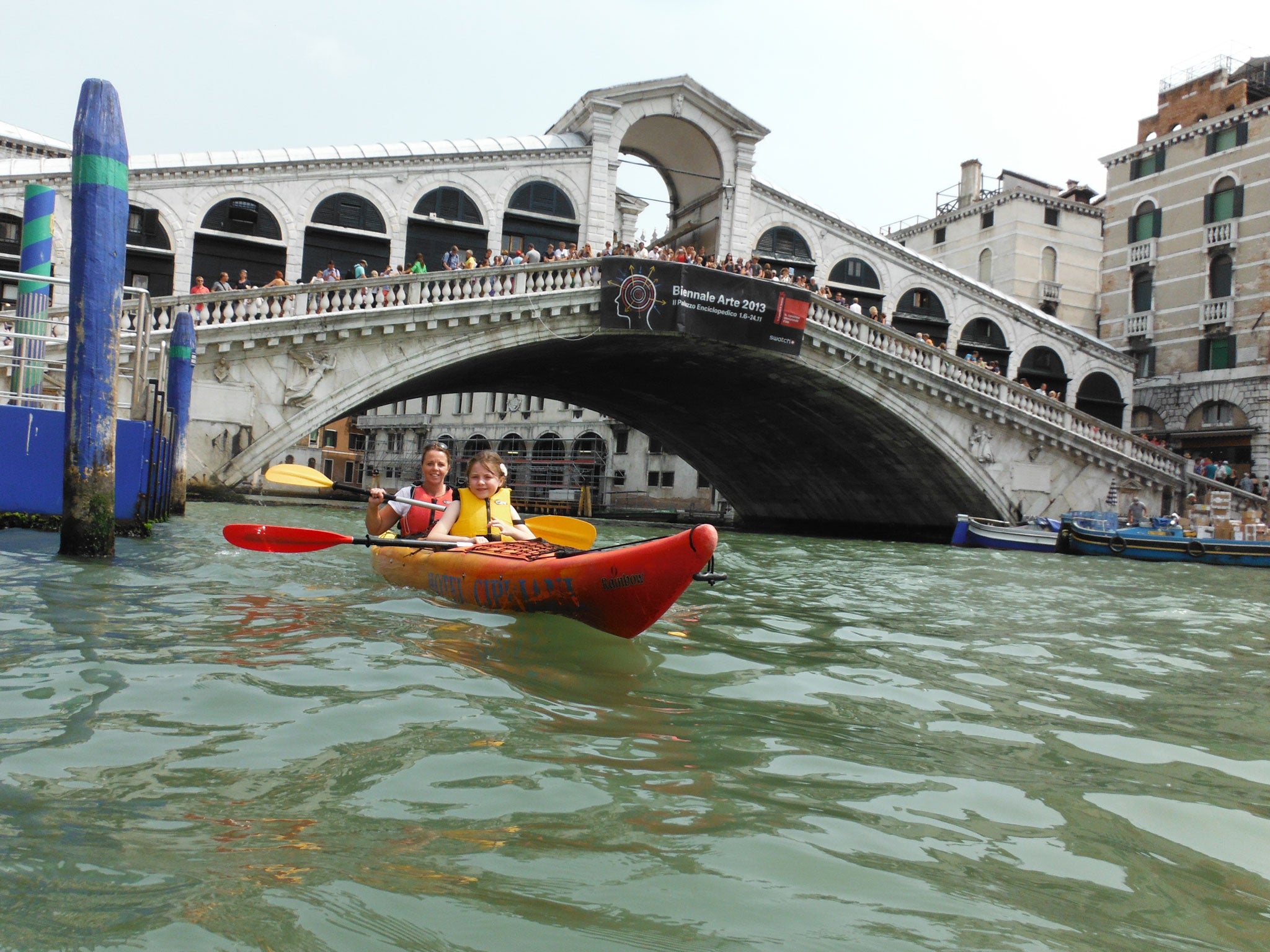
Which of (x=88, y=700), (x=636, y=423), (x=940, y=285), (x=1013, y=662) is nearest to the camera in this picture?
(x=88, y=700)

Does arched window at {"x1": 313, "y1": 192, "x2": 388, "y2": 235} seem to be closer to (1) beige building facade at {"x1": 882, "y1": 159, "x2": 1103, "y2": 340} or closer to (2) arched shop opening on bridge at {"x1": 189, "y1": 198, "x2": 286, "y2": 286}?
(2) arched shop opening on bridge at {"x1": 189, "y1": 198, "x2": 286, "y2": 286}

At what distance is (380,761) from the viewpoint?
296cm

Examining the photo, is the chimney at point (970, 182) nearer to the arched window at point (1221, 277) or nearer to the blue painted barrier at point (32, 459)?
the arched window at point (1221, 277)

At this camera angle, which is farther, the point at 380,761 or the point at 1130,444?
the point at 1130,444

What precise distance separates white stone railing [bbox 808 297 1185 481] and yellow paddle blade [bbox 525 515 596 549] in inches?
518

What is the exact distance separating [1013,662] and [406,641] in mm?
3531

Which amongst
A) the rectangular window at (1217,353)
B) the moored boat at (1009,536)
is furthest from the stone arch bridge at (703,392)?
the rectangular window at (1217,353)

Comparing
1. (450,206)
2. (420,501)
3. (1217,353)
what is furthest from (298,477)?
(1217,353)

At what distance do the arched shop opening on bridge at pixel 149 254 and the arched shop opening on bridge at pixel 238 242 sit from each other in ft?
1.61

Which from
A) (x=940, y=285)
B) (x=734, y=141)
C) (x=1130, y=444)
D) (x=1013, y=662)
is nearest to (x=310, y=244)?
(x=734, y=141)

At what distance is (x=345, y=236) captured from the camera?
814 inches

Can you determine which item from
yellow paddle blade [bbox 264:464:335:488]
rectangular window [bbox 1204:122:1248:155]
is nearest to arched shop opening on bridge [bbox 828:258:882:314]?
rectangular window [bbox 1204:122:1248:155]

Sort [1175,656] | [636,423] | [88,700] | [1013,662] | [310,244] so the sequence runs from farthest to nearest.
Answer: [636,423] < [310,244] < [1175,656] < [1013,662] < [88,700]

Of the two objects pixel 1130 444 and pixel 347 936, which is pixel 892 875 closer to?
pixel 347 936
